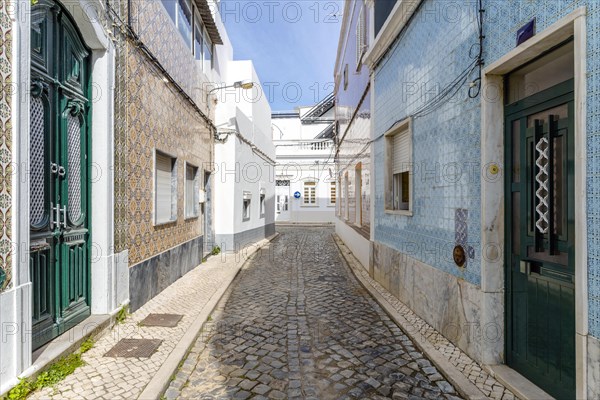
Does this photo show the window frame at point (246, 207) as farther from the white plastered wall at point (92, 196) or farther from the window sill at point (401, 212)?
the white plastered wall at point (92, 196)

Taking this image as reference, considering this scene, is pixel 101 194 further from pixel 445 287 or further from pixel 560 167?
pixel 560 167

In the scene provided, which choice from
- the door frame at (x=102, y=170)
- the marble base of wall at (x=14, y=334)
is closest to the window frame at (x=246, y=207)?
the door frame at (x=102, y=170)

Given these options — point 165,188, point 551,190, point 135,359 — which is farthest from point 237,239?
point 551,190

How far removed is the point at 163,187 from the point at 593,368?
256 inches

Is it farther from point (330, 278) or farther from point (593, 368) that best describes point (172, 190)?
point (593, 368)

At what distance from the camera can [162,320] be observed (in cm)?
484

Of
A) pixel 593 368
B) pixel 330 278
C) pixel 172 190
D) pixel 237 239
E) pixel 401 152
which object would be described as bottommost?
pixel 330 278

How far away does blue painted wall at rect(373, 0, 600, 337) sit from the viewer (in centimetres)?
227

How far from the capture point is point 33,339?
10.9 ft

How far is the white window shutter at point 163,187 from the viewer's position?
6.44 meters

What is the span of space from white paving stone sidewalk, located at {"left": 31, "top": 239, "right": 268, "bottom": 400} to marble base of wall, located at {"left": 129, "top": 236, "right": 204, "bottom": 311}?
5.4 inches

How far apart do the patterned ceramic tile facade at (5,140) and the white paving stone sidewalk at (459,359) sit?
412 centimetres

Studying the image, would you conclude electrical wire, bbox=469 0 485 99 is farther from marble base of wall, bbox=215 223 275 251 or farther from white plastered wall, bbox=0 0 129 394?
marble base of wall, bbox=215 223 275 251

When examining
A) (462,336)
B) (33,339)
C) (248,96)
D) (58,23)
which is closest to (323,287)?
(462,336)
